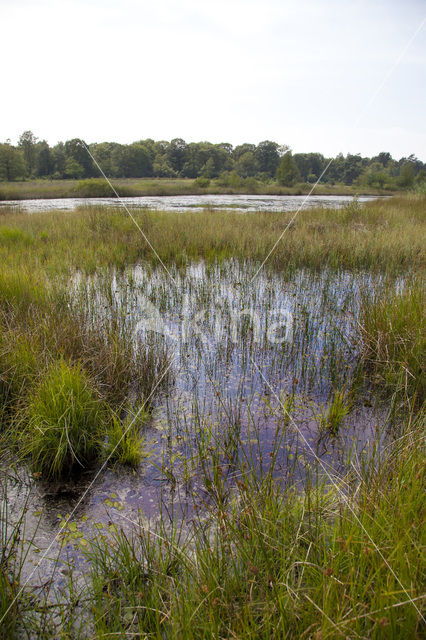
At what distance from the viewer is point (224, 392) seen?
11.1ft

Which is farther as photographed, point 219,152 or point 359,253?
point 219,152

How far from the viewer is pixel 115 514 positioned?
215cm

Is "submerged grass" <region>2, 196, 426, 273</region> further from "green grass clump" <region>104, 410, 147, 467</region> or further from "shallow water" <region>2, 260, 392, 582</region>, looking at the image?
"green grass clump" <region>104, 410, 147, 467</region>

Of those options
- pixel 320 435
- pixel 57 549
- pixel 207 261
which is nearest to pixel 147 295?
pixel 207 261

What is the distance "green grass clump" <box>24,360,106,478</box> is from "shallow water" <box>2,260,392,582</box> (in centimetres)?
13

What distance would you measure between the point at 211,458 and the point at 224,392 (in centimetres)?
90

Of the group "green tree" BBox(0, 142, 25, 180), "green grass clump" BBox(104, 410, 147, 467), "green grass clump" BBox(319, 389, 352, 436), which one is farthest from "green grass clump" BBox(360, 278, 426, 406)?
"green tree" BBox(0, 142, 25, 180)

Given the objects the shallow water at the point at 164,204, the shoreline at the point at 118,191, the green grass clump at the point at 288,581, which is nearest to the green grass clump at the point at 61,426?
the green grass clump at the point at 288,581

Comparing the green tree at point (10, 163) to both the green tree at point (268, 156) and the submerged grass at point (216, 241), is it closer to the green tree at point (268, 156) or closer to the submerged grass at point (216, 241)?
the submerged grass at point (216, 241)

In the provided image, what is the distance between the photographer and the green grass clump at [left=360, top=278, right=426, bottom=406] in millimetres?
3227

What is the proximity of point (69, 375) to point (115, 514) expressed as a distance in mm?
989

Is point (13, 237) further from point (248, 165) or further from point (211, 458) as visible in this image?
point (248, 165)

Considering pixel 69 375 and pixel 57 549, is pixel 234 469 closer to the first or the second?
pixel 57 549

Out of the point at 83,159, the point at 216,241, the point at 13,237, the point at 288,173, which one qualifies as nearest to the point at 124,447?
the point at 216,241
